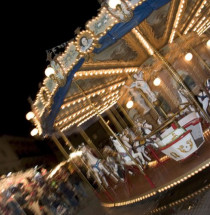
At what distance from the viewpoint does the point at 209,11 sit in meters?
10.9

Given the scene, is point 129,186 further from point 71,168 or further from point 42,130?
point 71,168

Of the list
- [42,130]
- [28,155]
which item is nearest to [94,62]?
[42,130]

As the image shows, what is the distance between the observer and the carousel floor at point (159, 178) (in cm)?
682

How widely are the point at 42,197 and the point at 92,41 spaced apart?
9.31 m

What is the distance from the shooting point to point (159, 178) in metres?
7.66

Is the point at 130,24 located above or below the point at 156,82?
above

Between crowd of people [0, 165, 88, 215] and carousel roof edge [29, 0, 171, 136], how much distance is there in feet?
21.9

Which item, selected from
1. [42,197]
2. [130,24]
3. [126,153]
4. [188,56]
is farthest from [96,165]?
[130,24]

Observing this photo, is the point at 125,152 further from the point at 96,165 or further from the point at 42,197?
the point at 42,197

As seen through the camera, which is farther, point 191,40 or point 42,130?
point 191,40

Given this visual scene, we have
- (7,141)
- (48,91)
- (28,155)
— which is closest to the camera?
(48,91)

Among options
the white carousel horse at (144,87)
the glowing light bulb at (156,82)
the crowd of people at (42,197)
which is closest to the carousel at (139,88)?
the white carousel horse at (144,87)

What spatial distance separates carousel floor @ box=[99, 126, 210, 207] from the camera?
682cm

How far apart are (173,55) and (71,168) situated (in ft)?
35.4
